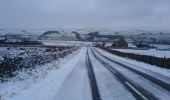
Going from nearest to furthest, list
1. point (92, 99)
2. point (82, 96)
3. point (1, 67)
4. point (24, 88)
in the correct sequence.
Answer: point (92, 99)
point (82, 96)
point (24, 88)
point (1, 67)

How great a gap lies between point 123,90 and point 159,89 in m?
1.49

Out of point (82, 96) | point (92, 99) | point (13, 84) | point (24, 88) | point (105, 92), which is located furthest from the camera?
point (13, 84)

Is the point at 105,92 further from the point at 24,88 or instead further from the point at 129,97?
the point at 24,88

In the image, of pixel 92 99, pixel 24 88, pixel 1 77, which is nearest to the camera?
pixel 92 99

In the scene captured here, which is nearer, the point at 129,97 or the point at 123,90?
the point at 129,97

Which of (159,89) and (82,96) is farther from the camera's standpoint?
(159,89)

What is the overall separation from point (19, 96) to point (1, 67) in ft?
30.0

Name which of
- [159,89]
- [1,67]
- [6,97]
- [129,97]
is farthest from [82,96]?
[1,67]

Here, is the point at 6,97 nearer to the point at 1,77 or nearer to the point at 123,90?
the point at 123,90

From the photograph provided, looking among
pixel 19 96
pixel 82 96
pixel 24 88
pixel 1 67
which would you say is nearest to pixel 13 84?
pixel 24 88

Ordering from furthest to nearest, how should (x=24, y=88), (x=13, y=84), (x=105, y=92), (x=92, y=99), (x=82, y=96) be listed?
(x=13, y=84)
(x=24, y=88)
(x=105, y=92)
(x=82, y=96)
(x=92, y=99)

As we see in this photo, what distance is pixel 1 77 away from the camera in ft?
53.1

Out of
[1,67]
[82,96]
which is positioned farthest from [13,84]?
[1,67]

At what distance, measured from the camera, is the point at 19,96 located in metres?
10.9
